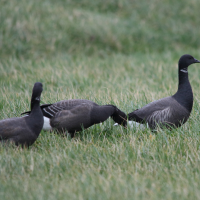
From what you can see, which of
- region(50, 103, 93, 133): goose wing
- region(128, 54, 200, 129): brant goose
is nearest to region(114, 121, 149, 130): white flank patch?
region(128, 54, 200, 129): brant goose

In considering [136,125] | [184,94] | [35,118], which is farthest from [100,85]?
[35,118]

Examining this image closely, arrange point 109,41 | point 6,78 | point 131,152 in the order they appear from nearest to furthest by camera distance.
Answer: point 131,152 < point 6,78 < point 109,41

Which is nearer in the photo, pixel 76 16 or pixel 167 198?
pixel 167 198

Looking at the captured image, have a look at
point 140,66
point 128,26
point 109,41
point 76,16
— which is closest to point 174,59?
point 140,66

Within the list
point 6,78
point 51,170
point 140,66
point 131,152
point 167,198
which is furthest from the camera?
point 140,66

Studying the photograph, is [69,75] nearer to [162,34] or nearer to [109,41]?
[109,41]

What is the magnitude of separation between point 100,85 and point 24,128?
404cm

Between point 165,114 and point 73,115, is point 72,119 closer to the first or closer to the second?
point 73,115

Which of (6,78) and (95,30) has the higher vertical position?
(95,30)

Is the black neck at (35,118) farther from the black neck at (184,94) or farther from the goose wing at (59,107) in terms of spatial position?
the black neck at (184,94)

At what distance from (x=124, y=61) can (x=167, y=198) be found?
25.9 feet

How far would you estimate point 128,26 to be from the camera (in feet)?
44.7

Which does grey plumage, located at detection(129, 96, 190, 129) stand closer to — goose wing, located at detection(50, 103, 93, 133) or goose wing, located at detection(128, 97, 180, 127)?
goose wing, located at detection(128, 97, 180, 127)

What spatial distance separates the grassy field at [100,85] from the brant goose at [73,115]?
191 mm
